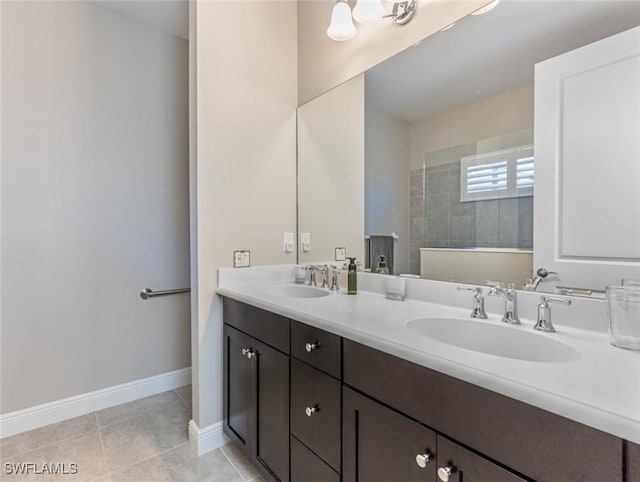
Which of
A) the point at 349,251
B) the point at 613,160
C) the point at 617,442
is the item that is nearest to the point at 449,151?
the point at 613,160

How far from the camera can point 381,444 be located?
2.90 feet

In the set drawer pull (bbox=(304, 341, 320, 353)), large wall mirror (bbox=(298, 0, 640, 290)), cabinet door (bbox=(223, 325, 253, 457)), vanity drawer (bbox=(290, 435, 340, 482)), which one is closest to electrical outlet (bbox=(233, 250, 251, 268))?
cabinet door (bbox=(223, 325, 253, 457))

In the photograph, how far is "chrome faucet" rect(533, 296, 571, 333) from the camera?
95 centimetres

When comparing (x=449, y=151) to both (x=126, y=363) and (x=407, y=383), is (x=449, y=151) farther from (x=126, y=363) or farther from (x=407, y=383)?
(x=126, y=363)

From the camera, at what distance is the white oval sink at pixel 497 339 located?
0.87 m

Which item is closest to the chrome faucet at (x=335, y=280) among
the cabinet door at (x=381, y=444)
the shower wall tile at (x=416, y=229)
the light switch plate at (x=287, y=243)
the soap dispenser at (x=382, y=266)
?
the soap dispenser at (x=382, y=266)

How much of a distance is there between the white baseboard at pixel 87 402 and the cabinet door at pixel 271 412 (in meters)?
1.23

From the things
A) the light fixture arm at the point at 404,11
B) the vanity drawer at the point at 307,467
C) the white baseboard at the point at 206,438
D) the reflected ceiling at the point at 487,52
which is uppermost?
the light fixture arm at the point at 404,11

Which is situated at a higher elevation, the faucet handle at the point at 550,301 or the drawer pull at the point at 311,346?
the faucet handle at the point at 550,301

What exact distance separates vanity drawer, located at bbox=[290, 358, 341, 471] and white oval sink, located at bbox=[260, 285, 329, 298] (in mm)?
568

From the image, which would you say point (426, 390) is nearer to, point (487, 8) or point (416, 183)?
point (416, 183)

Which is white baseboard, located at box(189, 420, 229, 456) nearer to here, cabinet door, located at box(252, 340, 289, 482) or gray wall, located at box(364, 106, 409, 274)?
cabinet door, located at box(252, 340, 289, 482)

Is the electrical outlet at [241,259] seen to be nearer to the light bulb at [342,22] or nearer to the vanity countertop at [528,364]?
the vanity countertop at [528,364]

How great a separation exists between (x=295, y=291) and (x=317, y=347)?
0.77 metres
